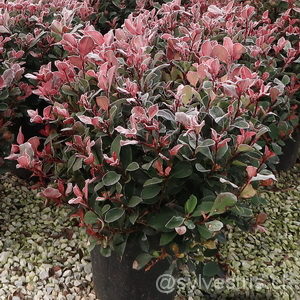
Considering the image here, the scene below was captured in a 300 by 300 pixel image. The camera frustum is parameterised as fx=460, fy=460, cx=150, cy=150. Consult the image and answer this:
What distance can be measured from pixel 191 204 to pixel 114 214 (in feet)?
0.90

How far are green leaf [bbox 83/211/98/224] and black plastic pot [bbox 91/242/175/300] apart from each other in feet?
1.13

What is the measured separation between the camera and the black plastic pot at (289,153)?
335cm

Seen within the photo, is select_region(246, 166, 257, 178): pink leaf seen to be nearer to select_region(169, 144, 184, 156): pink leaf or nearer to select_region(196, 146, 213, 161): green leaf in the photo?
select_region(196, 146, 213, 161): green leaf

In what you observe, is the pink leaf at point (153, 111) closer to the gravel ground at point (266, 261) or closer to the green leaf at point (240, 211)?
the green leaf at point (240, 211)

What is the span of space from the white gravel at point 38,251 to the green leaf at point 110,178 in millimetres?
945

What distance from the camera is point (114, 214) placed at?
163cm

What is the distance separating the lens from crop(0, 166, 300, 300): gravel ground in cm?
234

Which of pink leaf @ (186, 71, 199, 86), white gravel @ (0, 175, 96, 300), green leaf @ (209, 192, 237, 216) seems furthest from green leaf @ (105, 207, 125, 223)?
white gravel @ (0, 175, 96, 300)

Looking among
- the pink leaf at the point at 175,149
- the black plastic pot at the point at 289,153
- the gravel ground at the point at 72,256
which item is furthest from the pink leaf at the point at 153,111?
the black plastic pot at the point at 289,153

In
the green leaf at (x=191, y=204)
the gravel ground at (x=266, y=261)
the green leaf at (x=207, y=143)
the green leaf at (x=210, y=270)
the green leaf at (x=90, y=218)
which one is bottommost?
the gravel ground at (x=266, y=261)

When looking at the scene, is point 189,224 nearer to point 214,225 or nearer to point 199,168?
point 214,225

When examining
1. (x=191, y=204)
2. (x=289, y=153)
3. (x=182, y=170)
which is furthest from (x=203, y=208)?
(x=289, y=153)

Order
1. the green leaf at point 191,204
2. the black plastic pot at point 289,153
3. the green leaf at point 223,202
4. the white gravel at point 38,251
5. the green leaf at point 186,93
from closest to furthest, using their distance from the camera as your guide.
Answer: the green leaf at point 223,202, the green leaf at point 191,204, the green leaf at point 186,93, the white gravel at point 38,251, the black plastic pot at point 289,153

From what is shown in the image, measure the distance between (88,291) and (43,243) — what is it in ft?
1.40
